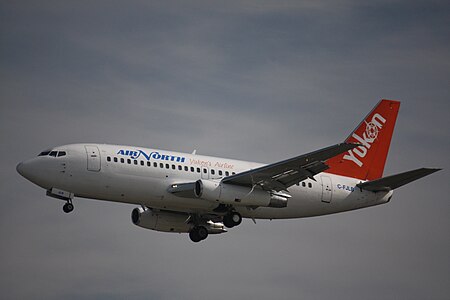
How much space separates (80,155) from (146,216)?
379 inches

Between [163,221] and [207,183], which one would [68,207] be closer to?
[207,183]

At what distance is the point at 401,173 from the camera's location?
60875 millimetres

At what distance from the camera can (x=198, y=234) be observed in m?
65.1

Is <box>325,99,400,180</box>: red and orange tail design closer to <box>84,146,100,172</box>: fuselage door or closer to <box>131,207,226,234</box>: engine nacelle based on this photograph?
<box>131,207,226,234</box>: engine nacelle

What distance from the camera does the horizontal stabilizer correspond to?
194 ft

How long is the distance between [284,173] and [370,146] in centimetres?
1109

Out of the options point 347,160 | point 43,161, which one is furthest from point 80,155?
point 347,160

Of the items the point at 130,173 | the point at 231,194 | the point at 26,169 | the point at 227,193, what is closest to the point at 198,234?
the point at 231,194

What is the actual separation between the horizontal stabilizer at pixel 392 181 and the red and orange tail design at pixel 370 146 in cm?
207

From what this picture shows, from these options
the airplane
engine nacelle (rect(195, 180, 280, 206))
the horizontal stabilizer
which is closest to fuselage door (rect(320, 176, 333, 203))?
the airplane

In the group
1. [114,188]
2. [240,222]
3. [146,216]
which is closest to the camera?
[114,188]

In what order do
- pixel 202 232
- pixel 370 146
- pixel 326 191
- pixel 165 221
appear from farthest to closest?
pixel 370 146 < pixel 165 221 < pixel 202 232 < pixel 326 191

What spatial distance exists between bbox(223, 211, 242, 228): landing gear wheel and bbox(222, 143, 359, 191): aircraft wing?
264cm

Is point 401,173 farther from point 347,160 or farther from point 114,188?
point 114,188
